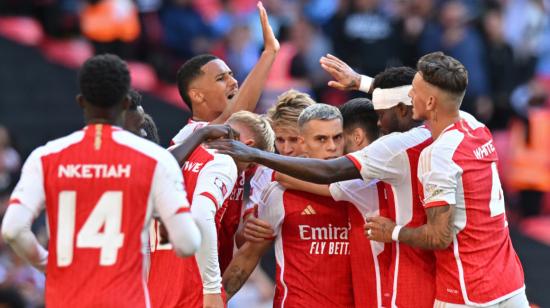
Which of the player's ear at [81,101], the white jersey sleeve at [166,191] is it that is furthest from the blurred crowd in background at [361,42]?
the white jersey sleeve at [166,191]

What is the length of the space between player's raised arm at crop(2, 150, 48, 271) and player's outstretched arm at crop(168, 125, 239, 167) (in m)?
0.95

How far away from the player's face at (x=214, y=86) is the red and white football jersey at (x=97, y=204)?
7.05ft

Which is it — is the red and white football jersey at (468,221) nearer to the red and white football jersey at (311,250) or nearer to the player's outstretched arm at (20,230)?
the red and white football jersey at (311,250)

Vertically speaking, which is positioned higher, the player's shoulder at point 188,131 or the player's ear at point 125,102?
the player's ear at point 125,102

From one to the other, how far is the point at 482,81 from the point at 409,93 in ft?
27.0

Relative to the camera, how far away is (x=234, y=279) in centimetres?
745

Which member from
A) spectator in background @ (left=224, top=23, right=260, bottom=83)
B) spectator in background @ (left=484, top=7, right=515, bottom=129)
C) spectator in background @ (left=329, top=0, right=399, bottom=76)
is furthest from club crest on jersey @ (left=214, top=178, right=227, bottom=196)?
spectator in background @ (left=484, top=7, right=515, bottom=129)

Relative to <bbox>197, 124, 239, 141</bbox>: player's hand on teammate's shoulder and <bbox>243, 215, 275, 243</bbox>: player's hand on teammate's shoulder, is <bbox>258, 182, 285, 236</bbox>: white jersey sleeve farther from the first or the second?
<bbox>197, 124, 239, 141</bbox>: player's hand on teammate's shoulder

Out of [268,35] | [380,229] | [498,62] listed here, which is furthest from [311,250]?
[498,62]

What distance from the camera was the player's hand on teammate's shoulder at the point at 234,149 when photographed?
6641 mm

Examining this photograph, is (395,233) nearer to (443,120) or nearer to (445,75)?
(443,120)

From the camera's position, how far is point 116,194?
5703mm

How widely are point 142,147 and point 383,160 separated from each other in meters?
1.67

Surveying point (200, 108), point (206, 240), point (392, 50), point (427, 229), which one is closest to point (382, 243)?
point (427, 229)
